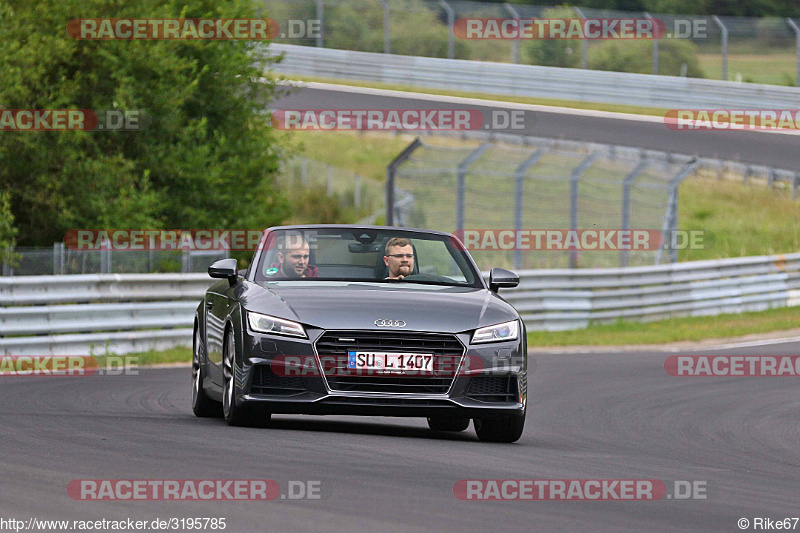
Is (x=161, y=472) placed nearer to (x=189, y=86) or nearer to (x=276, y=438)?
(x=276, y=438)

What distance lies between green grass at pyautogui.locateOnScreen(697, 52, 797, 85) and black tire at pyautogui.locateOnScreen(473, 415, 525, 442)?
29.9 metres

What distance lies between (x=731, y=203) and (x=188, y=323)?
23.7 m

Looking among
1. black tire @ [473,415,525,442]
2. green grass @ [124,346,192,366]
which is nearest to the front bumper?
black tire @ [473,415,525,442]

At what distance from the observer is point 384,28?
40.5m

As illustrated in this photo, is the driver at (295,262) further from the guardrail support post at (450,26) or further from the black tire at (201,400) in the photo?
the guardrail support post at (450,26)

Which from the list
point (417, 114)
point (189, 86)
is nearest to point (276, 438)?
point (189, 86)

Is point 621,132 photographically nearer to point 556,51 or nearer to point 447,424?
point 556,51

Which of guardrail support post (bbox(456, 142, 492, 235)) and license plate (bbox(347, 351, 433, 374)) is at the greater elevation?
guardrail support post (bbox(456, 142, 492, 235))

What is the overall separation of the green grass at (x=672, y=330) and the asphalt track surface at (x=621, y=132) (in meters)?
9.59

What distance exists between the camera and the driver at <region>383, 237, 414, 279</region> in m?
9.96

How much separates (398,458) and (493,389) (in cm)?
139

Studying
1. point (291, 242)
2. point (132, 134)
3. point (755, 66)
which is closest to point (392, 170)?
point (132, 134)

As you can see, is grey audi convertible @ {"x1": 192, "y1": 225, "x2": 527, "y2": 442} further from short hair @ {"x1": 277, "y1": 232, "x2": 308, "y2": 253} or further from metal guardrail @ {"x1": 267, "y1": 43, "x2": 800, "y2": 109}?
metal guardrail @ {"x1": 267, "y1": 43, "x2": 800, "y2": 109}

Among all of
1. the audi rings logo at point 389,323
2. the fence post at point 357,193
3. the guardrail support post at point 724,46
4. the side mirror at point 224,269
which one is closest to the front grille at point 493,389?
the audi rings logo at point 389,323
